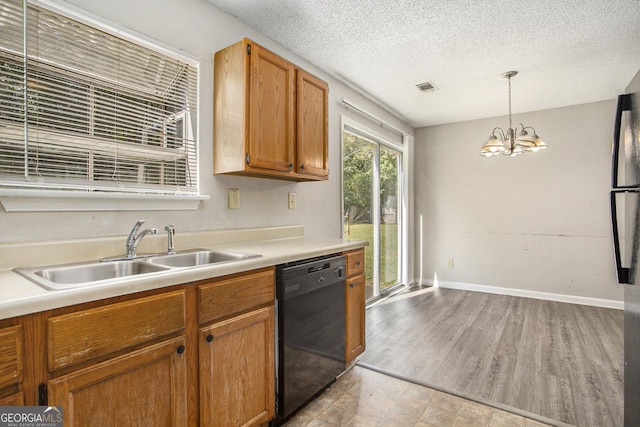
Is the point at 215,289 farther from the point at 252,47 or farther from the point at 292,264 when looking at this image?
the point at 252,47

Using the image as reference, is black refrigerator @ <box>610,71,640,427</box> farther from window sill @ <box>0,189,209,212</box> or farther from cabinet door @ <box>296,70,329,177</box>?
window sill @ <box>0,189,209,212</box>

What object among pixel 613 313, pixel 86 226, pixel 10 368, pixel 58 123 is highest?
pixel 58 123

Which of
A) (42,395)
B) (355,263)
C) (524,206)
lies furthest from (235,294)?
(524,206)

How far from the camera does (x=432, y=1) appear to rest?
2.02m

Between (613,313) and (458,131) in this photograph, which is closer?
(613,313)

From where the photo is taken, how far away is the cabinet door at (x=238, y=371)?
1.33 metres

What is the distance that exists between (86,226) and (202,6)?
1460mm

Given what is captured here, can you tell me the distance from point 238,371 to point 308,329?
469 millimetres

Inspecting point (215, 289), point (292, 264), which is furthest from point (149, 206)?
point (292, 264)

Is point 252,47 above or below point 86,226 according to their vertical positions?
above

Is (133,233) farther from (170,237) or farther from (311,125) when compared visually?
(311,125)

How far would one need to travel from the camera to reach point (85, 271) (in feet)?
4.59

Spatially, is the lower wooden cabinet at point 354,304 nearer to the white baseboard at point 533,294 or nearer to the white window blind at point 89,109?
the white window blind at point 89,109

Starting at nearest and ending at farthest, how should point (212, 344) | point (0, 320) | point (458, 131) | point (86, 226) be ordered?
point (0, 320)
point (212, 344)
point (86, 226)
point (458, 131)
